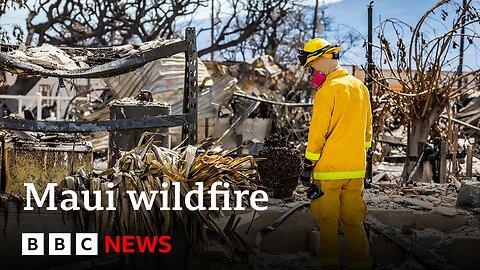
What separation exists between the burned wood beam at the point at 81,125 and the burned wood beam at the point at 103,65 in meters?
0.46

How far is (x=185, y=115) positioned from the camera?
7.00m

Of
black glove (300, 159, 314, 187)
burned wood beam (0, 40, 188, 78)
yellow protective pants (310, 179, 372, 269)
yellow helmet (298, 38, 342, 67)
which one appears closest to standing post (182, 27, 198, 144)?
burned wood beam (0, 40, 188, 78)

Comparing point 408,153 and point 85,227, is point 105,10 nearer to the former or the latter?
point 408,153

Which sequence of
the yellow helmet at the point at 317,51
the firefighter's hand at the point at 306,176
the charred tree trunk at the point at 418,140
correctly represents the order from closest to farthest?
the firefighter's hand at the point at 306,176
the yellow helmet at the point at 317,51
the charred tree trunk at the point at 418,140

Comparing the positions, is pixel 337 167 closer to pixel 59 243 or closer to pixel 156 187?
pixel 156 187

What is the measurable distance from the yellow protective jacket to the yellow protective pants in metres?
0.10

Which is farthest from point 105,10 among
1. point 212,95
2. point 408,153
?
point 408,153

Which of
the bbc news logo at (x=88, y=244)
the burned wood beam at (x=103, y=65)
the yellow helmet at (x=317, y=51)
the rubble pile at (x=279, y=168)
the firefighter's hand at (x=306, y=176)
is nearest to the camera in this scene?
the bbc news logo at (x=88, y=244)

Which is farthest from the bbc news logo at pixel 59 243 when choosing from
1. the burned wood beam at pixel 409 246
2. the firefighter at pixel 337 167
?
the burned wood beam at pixel 409 246

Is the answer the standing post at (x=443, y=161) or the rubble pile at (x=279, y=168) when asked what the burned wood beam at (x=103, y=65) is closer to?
the rubble pile at (x=279, y=168)

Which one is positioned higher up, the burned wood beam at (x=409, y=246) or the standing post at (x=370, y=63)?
the standing post at (x=370, y=63)

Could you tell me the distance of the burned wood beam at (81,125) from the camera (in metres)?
6.43

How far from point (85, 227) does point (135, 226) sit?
427 mm

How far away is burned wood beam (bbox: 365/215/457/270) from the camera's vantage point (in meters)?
5.69
